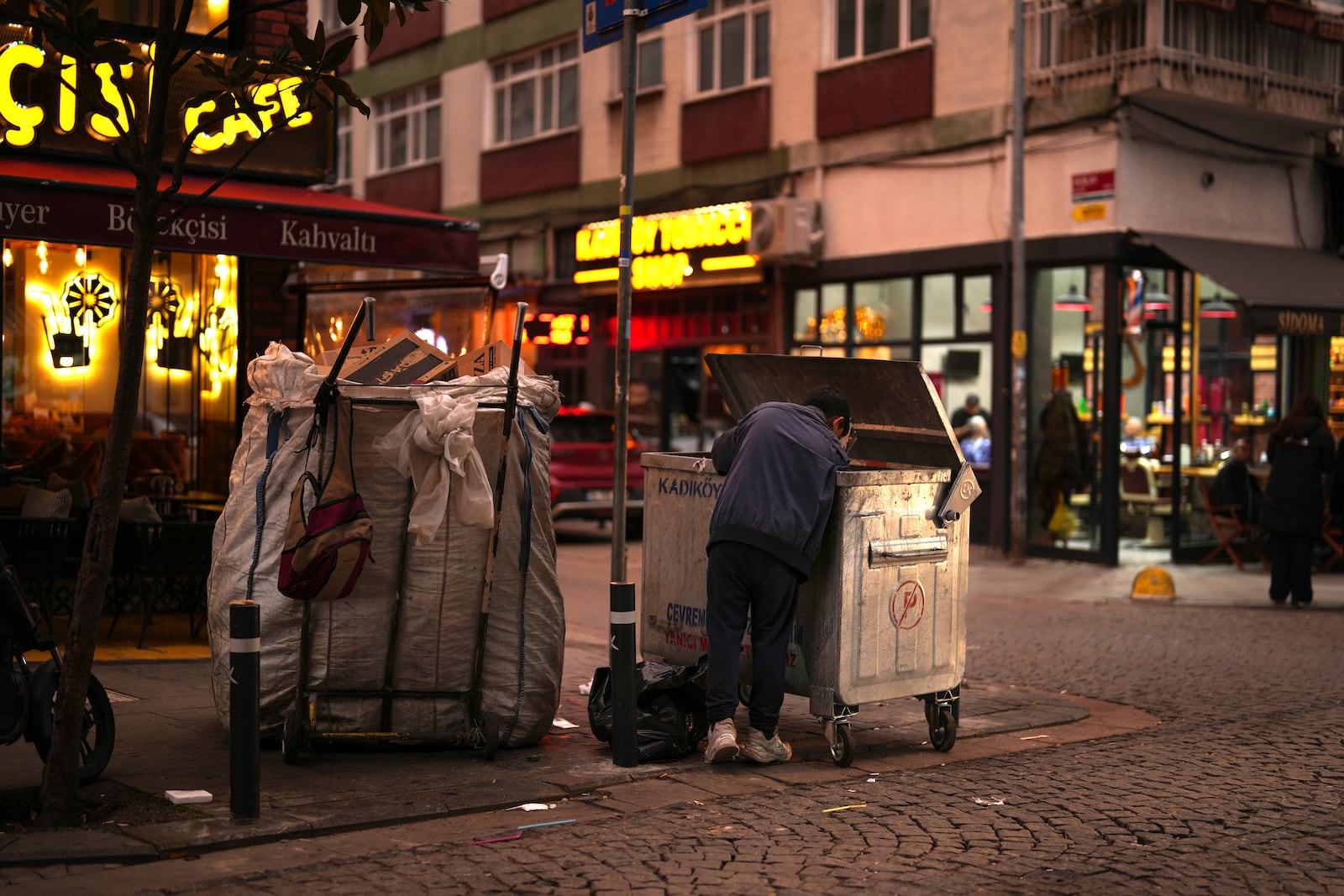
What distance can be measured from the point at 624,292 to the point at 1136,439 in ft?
33.9

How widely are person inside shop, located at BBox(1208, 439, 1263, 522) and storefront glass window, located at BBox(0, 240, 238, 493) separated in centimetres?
1009

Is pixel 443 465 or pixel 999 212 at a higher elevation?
pixel 999 212

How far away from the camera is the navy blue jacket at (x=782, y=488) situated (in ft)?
21.6

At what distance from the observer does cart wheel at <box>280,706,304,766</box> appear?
6484 millimetres

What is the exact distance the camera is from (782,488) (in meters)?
6.65

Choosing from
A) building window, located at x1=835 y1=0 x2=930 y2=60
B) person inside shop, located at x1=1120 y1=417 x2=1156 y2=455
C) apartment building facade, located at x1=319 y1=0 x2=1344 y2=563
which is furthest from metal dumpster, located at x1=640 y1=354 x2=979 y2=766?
building window, located at x1=835 y1=0 x2=930 y2=60

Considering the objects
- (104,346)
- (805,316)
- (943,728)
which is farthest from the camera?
(805,316)

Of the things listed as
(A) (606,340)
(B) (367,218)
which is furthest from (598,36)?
(A) (606,340)

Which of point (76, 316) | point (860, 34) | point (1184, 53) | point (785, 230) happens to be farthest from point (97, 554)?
point (860, 34)

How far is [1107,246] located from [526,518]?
34.4ft

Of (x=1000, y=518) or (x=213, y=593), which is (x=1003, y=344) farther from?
(x=213, y=593)

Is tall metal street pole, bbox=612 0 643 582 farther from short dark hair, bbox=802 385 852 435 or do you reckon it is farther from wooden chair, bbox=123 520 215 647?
wooden chair, bbox=123 520 215 647

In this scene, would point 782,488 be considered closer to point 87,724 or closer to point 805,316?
point 87,724

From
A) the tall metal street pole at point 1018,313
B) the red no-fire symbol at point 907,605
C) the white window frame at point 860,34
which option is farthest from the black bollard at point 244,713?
the white window frame at point 860,34
